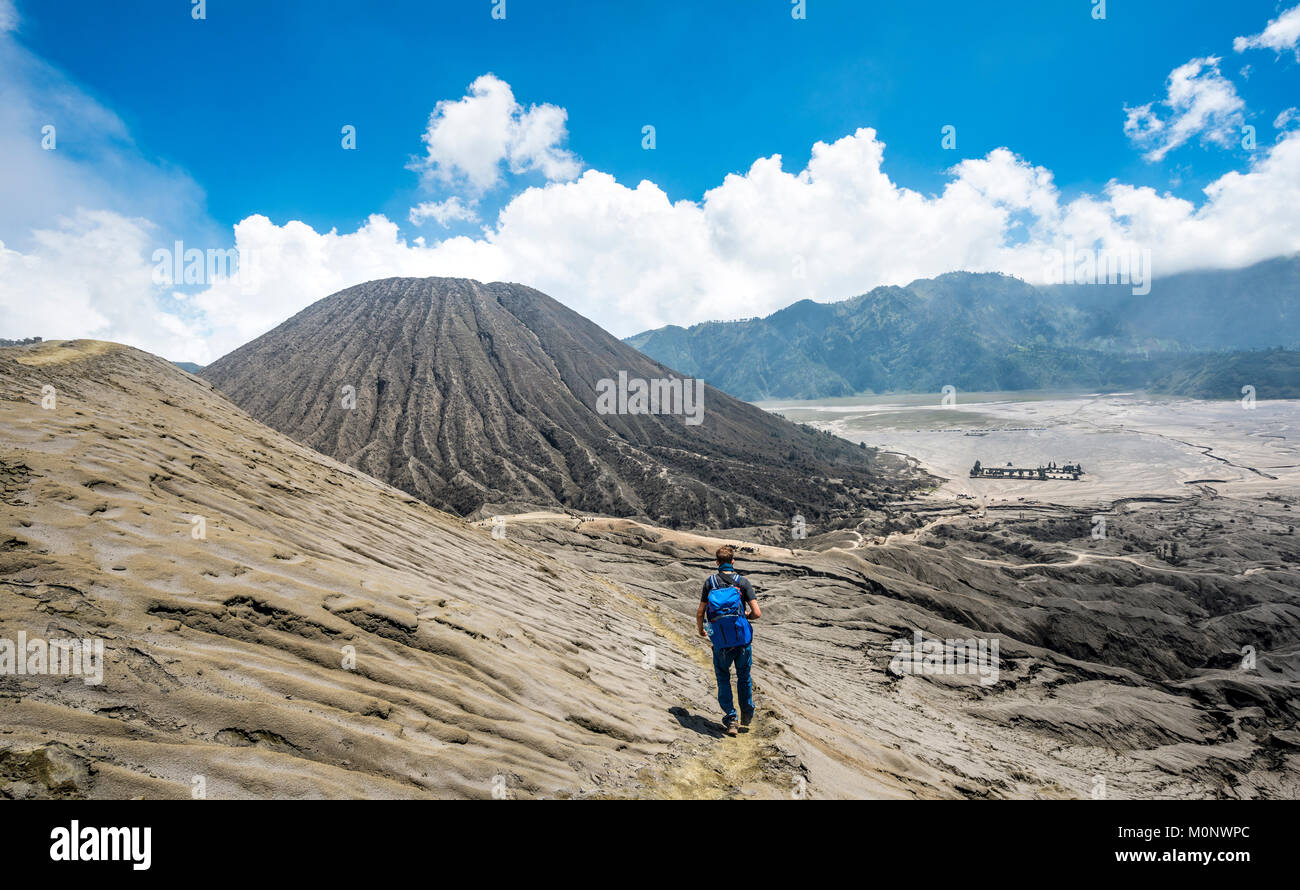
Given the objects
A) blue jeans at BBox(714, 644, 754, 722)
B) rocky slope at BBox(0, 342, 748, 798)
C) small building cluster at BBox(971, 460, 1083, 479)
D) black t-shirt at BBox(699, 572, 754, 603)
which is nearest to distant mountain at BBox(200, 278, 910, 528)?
small building cluster at BBox(971, 460, 1083, 479)

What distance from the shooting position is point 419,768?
3.62 metres

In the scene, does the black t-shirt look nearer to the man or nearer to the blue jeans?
the man

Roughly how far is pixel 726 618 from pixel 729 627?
10 cm

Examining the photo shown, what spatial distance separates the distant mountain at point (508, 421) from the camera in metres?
38.2

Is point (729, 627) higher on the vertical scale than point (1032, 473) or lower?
lower

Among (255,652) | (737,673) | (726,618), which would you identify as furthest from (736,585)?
(255,652)

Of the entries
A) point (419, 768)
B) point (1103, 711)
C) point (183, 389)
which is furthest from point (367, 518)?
point (1103, 711)

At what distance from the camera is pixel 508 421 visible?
47.8 meters

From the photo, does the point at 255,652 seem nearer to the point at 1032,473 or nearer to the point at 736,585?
A: the point at 736,585

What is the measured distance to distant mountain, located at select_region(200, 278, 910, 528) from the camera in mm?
38156

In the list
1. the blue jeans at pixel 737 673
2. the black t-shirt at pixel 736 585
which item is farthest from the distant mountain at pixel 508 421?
the black t-shirt at pixel 736 585

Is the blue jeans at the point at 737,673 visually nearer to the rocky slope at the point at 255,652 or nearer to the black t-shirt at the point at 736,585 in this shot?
the black t-shirt at the point at 736,585

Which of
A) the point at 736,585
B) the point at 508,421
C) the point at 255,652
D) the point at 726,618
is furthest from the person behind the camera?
the point at 508,421

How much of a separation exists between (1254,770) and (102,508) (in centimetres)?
1986
